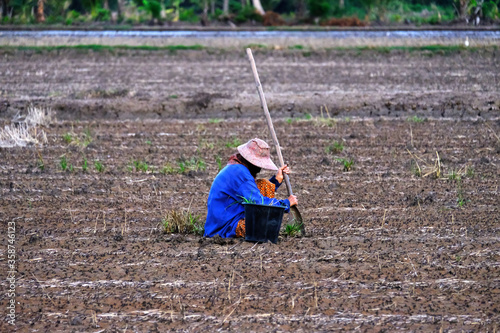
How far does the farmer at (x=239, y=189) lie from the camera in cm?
583

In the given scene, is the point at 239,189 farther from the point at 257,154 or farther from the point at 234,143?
the point at 234,143

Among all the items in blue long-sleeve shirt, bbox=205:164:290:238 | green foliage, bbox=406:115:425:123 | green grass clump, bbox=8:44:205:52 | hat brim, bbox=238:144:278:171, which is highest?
green grass clump, bbox=8:44:205:52

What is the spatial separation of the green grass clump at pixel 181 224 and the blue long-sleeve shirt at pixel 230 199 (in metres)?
0.18

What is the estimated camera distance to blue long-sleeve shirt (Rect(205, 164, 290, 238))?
5836 mm

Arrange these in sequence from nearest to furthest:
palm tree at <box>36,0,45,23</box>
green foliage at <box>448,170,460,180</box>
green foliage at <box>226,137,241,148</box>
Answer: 1. green foliage at <box>448,170,460,180</box>
2. green foliage at <box>226,137,241,148</box>
3. palm tree at <box>36,0,45,23</box>

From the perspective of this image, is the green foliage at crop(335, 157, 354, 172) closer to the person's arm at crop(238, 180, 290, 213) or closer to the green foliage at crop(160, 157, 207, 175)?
the green foliage at crop(160, 157, 207, 175)

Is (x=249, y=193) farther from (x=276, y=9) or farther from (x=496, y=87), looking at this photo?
(x=276, y=9)

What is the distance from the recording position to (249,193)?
19.1ft

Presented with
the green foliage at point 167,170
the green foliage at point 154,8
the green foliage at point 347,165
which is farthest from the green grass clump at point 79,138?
the green foliage at point 154,8

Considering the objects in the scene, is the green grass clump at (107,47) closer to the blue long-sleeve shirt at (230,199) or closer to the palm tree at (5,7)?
the palm tree at (5,7)

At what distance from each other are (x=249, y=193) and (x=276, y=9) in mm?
Answer: 33941

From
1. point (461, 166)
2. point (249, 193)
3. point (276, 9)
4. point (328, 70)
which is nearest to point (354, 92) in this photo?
point (328, 70)

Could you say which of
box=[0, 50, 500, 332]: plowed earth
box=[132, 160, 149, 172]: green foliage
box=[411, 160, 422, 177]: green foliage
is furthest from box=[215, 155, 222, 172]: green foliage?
box=[411, 160, 422, 177]: green foliage

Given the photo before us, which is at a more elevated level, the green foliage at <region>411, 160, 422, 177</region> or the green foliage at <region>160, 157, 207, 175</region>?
the green foliage at <region>411, 160, 422, 177</region>
